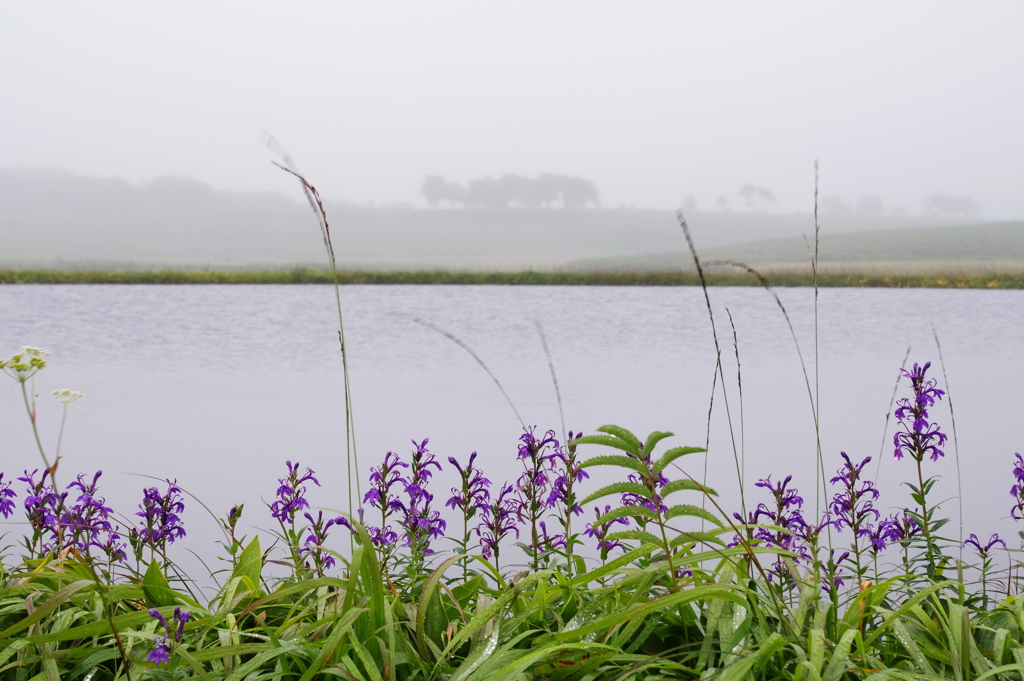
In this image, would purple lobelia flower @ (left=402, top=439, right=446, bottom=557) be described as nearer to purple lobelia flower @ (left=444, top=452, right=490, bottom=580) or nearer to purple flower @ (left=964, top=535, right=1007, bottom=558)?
purple lobelia flower @ (left=444, top=452, right=490, bottom=580)

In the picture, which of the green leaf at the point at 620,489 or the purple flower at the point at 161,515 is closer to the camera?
the green leaf at the point at 620,489

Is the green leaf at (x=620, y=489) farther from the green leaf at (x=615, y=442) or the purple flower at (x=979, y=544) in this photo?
the purple flower at (x=979, y=544)

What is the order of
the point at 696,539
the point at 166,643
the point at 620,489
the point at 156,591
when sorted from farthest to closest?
1. the point at 156,591
2. the point at 696,539
3. the point at 166,643
4. the point at 620,489

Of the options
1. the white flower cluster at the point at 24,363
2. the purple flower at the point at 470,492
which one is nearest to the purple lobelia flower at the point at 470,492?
the purple flower at the point at 470,492

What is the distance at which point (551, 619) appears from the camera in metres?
2.06

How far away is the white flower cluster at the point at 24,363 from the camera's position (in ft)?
5.79

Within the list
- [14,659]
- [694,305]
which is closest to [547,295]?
[694,305]

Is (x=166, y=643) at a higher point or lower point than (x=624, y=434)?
lower

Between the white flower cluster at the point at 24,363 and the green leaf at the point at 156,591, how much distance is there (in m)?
0.72

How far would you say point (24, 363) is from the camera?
5.84 feet

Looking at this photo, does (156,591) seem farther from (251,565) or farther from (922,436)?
(922,436)

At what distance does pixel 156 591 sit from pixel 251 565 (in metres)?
0.30

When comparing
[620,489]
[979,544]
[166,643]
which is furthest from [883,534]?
[166,643]

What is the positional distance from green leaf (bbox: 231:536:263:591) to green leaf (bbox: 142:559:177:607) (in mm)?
199
